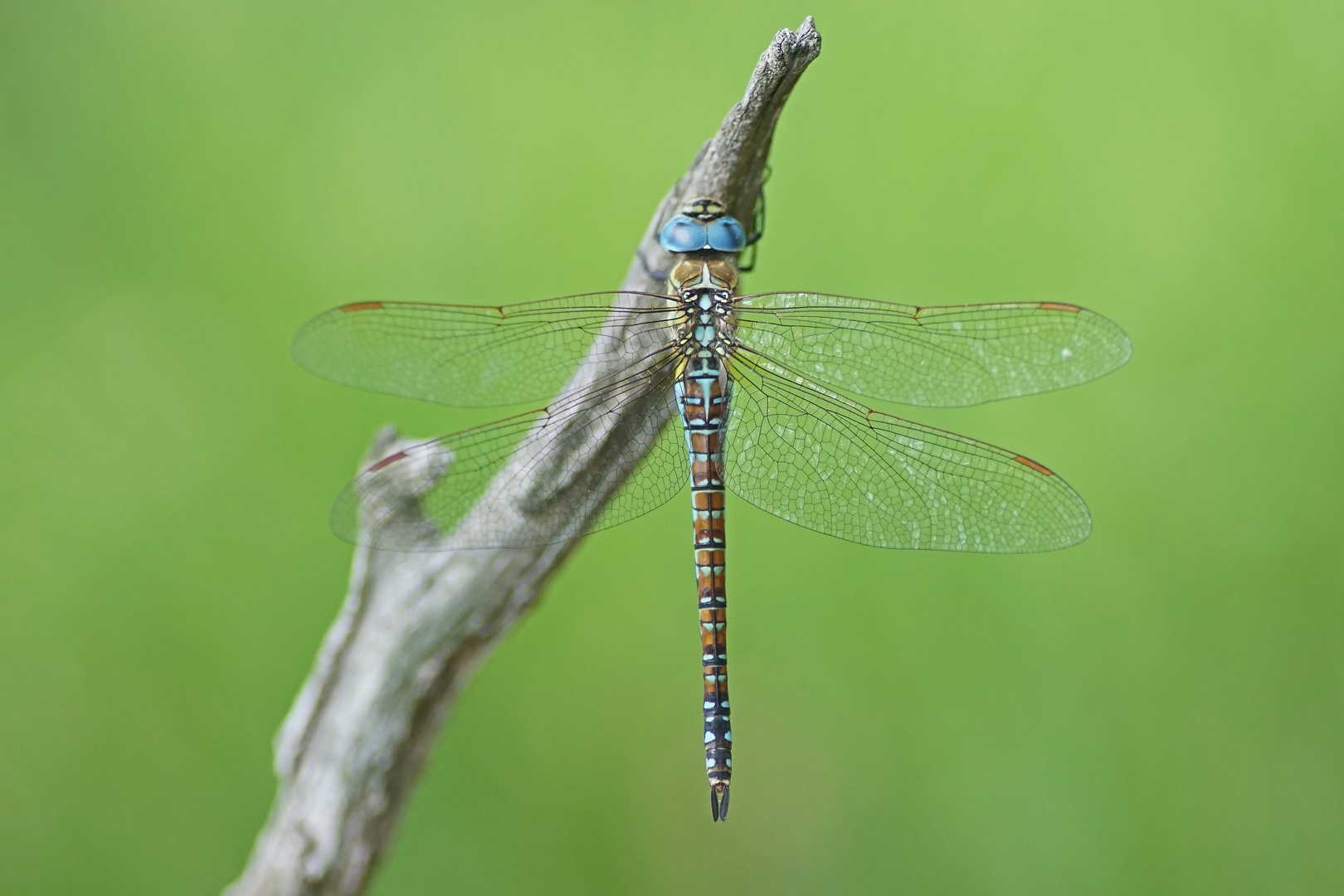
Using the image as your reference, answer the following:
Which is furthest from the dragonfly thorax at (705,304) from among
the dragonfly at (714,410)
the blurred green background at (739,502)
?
the blurred green background at (739,502)

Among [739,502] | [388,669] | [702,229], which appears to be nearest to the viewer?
[702,229]

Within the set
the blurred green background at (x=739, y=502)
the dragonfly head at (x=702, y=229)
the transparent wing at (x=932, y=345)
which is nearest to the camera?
the dragonfly head at (x=702, y=229)

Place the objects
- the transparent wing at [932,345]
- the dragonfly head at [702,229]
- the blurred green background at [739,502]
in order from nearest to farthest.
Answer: the dragonfly head at [702,229]
the transparent wing at [932,345]
the blurred green background at [739,502]

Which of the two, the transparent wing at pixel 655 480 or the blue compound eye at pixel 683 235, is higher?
the blue compound eye at pixel 683 235

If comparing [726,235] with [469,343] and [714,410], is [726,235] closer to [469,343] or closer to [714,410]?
[714,410]

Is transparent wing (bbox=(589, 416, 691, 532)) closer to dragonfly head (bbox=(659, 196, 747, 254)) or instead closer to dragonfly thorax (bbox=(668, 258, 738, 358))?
dragonfly thorax (bbox=(668, 258, 738, 358))

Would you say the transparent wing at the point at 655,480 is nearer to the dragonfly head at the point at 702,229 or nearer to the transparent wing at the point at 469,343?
the transparent wing at the point at 469,343

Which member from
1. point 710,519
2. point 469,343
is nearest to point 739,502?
point 710,519
